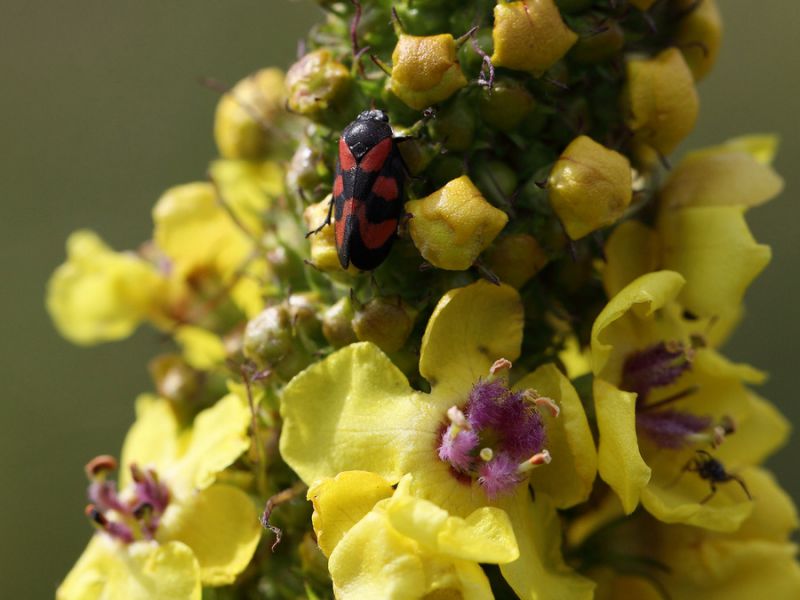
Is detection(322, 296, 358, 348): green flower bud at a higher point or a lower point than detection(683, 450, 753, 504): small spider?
higher

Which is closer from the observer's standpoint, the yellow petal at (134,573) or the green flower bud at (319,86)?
the yellow petal at (134,573)

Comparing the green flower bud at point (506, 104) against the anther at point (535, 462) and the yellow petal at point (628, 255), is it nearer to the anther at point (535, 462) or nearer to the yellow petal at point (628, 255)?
the yellow petal at point (628, 255)

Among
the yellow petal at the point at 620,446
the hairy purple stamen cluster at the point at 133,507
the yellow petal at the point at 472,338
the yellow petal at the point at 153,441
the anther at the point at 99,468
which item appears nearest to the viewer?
the yellow petal at the point at 620,446

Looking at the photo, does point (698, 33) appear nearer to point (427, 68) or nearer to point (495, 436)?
point (427, 68)

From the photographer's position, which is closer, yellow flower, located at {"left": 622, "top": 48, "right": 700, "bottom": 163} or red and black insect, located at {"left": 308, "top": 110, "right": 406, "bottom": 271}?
red and black insect, located at {"left": 308, "top": 110, "right": 406, "bottom": 271}

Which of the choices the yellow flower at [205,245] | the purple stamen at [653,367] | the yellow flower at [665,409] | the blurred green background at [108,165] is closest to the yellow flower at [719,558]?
the yellow flower at [665,409]

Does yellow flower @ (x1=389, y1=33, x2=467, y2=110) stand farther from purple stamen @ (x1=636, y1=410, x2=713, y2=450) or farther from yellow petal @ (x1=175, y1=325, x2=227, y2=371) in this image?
yellow petal @ (x1=175, y1=325, x2=227, y2=371)

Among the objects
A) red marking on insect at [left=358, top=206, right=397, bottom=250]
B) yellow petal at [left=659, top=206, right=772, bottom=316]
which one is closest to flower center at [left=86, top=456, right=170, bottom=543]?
red marking on insect at [left=358, top=206, right=397, bottom=250]
